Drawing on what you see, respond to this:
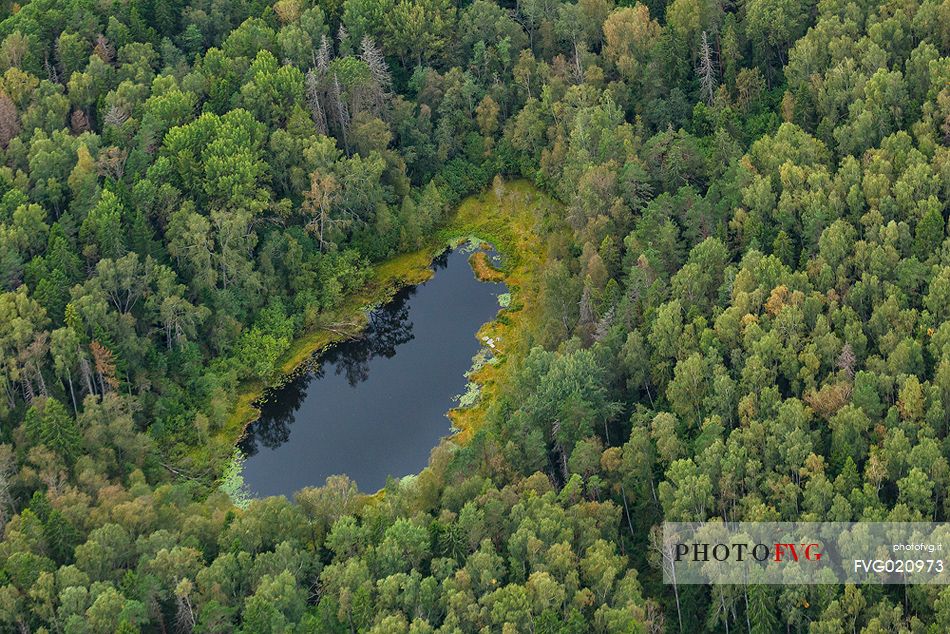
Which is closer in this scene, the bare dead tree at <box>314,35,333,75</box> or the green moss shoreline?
the green moss shoreline

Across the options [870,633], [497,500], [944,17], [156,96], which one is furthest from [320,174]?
[870,633]

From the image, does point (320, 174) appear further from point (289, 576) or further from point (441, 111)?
point (289, 576)

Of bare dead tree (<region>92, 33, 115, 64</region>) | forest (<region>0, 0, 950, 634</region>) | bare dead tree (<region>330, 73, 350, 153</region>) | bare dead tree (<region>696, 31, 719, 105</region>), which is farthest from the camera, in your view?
bare dead tree (<region>696, 31, 719, 105</region>)

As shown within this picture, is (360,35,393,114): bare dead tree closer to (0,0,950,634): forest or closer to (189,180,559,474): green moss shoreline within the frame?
(0,0,950,634): forest

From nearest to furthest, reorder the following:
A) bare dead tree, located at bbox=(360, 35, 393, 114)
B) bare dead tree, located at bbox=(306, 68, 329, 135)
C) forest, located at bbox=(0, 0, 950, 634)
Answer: forest, located at bbox=(0, 0, 950, 634)
bare dead tree, located at bbox=(306, 68, 329, 135)
bare dead tree, located at bbox=(360, 35, 393, 114)

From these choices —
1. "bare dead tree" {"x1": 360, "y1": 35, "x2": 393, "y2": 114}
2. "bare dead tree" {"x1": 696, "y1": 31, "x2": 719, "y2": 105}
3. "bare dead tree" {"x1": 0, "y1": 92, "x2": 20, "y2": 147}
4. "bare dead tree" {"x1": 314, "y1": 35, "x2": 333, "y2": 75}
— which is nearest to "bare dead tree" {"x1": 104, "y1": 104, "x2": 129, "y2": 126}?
"bare dead tree" {"x1": 0, "y1": 92, "x2": 20, "y2": 147}

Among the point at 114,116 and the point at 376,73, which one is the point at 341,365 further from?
the point at 376,73

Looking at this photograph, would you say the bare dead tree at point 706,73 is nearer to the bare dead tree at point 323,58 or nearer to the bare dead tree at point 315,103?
the bare dead tree at point 323,58

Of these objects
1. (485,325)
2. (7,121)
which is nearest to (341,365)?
(485,325)
